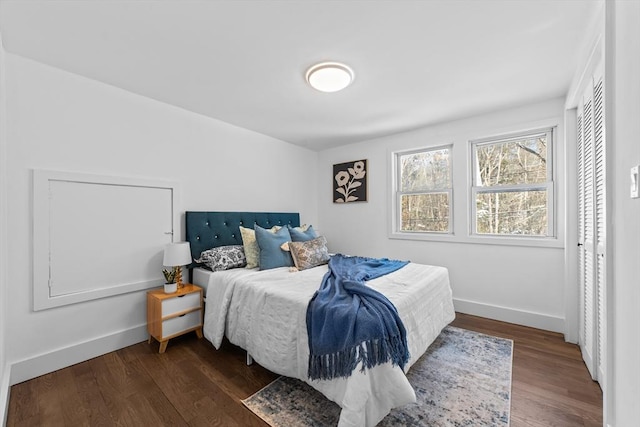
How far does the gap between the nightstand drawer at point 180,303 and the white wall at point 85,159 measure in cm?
42

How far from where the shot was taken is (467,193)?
321 centimetres

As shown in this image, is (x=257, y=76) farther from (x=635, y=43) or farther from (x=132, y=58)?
(x=635, y=43)

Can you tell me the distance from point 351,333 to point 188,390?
1261 mm

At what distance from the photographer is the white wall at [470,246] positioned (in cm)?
271

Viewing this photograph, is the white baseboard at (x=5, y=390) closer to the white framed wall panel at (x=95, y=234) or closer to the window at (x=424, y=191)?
the white framed wall panel at (x=95, y=234)

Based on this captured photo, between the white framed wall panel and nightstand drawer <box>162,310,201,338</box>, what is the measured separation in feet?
1.52

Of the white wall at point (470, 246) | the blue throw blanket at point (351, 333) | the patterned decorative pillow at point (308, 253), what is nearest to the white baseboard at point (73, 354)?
the patterned decorative pillow at point (308, 253)

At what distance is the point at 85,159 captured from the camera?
7.38ft

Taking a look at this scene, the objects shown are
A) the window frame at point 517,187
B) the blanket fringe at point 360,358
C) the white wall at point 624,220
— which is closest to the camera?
the white wall at point 624,220

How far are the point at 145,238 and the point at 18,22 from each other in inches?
66.6

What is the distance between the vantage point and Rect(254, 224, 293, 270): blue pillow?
107 inches

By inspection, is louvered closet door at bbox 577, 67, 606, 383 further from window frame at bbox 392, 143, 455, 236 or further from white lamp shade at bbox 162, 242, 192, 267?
white lamp shade at bbox 162, 242, 192, 267

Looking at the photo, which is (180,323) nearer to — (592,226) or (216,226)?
(216,226)

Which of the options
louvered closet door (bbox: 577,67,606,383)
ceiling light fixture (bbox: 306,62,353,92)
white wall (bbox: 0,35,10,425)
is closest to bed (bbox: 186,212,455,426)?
louvered closet door (bbox: 577,67,606,383)
